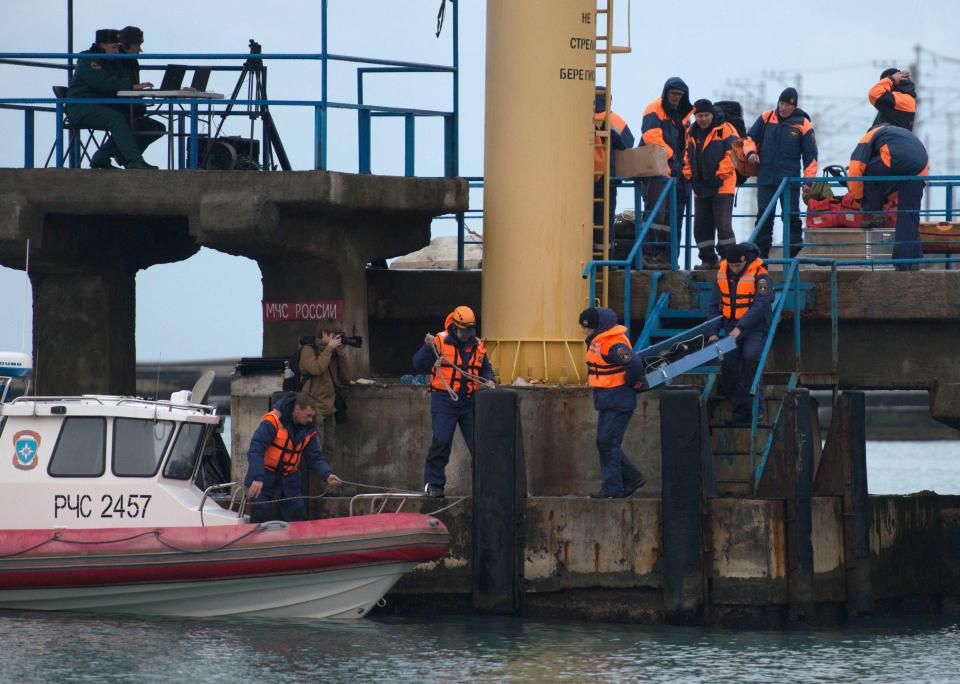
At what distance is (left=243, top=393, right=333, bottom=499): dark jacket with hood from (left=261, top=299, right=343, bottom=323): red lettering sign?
1793mm

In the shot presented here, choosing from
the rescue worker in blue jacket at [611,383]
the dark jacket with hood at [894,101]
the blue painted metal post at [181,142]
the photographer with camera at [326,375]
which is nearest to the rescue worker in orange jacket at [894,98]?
the dark jacket with hood at [894,101]

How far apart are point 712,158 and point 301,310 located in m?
4.55

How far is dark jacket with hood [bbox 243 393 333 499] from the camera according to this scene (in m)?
14.1

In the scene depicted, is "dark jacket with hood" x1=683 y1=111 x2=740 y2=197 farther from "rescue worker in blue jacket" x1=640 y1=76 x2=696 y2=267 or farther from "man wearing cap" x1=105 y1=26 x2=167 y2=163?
"man wearing cap" x1=105 y1=26 x2=167 y2=163

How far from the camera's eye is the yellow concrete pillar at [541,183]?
16.1 metres

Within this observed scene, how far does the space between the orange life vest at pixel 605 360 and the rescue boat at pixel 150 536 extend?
190 centimetres

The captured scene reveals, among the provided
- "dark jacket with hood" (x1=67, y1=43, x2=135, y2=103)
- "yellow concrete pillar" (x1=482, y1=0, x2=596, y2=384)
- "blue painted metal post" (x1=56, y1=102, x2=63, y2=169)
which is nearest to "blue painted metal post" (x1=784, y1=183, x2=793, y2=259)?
"yellow concrete pillar" (x1=482, y1=0, x2=596, y2=384)

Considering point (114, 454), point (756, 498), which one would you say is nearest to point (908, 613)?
point (756, 498)

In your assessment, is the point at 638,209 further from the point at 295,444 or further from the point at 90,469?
the point at 90,469

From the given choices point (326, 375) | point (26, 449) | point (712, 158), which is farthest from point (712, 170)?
point (26, 449)

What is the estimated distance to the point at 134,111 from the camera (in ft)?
53.0

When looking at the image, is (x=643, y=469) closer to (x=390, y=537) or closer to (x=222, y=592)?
(x=390, y=537)

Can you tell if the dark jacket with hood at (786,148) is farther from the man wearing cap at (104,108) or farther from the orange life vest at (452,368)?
the man wearing cap at (104,108)

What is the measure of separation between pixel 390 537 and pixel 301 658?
4.24 feet
